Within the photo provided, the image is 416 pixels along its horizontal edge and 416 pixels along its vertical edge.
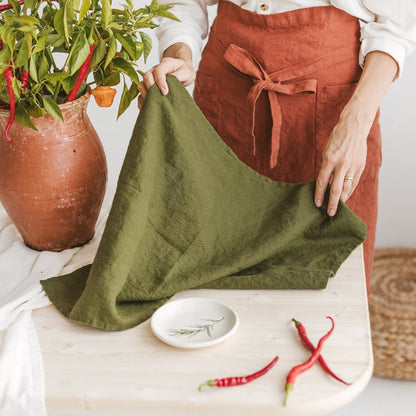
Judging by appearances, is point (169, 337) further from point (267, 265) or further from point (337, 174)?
point (337, 174)

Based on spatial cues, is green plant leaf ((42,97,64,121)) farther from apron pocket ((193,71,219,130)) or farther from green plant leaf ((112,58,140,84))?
apron pocket ((193,71,219,130))

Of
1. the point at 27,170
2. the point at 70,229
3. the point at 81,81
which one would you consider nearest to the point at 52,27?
the point at 81,81

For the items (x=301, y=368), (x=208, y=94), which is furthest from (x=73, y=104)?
(x=301, y=368)

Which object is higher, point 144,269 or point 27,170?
point 27,170

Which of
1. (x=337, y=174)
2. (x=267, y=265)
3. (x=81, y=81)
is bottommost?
(x=267, y=265)

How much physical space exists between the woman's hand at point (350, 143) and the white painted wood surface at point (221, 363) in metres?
0.22

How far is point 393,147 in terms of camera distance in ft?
7.91

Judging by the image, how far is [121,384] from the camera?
0.87 meters

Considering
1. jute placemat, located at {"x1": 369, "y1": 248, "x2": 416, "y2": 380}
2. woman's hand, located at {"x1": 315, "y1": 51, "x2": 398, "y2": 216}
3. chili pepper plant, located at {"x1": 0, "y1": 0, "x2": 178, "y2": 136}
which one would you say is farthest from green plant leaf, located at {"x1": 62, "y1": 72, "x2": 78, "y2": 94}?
jute placemat, located at {"x1": 369, "y1": 248, "x2": 416, "y2": 380}

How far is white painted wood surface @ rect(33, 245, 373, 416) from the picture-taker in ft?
2.75

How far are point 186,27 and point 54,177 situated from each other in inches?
21.4

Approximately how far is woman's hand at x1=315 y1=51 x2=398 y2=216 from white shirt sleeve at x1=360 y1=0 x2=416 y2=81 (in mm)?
51

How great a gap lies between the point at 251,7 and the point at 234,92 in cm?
19

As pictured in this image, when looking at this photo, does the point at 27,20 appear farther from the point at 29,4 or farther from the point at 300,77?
the point at 300,77
